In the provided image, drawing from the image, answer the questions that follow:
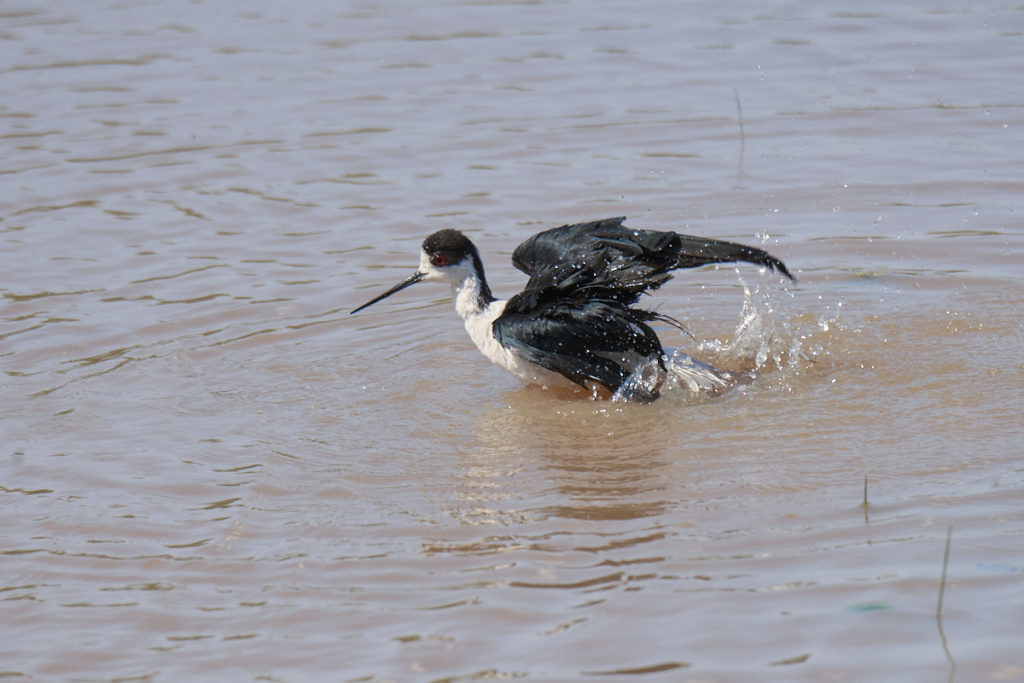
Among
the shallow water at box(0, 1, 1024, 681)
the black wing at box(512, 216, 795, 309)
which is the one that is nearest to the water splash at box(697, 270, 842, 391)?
the shallow water at box(0, 1, 1024, 681)

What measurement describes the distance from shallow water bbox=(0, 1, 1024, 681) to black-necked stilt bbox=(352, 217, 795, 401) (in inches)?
7.6

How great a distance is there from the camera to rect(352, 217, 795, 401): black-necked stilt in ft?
20.2

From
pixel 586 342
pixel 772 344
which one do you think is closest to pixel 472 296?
pixel 586 342

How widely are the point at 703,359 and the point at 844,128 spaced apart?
3454 mm

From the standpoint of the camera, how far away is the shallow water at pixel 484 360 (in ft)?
13.8

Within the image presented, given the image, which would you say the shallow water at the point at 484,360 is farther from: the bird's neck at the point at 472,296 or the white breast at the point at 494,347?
the bird's neck at the point at 472,296

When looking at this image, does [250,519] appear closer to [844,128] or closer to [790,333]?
[790,333]

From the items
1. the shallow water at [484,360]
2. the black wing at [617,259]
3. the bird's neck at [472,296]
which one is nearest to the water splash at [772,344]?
the shallow water at [484,360]

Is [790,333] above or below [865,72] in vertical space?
below

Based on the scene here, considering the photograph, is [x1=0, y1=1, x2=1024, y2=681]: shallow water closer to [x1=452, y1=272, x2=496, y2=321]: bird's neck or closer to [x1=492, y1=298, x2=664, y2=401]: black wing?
[x1=492, y1=298, x2=664, y2=401]: black wing

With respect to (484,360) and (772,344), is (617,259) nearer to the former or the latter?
(772,344)

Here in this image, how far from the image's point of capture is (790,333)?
6.80 m

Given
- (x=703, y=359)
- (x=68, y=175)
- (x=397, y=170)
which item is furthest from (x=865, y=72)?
(x=68, y=175)

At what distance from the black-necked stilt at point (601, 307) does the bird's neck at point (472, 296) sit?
1.07ft
